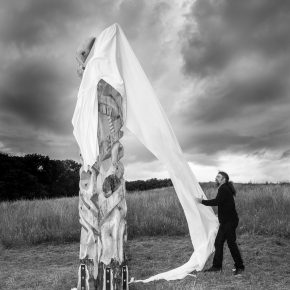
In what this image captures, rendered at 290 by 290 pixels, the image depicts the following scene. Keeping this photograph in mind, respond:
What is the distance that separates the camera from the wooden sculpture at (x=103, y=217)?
16.9 ft

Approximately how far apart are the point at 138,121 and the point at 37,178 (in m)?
18.2

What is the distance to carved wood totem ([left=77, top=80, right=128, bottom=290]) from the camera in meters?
5.15

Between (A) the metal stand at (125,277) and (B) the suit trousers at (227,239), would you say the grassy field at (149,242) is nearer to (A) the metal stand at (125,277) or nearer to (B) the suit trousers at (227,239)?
(B) the suit trousers at (227,239)

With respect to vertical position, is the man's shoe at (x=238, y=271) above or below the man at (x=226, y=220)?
below

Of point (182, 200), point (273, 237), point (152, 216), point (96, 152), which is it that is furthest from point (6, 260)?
point (273, 237)

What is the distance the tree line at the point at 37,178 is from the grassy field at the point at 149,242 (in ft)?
28.7

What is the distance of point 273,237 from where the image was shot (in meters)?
10.4

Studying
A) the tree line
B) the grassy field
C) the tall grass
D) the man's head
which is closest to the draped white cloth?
the man's head

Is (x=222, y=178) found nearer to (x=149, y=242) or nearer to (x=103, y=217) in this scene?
(x=103, y=217)

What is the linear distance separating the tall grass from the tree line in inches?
354

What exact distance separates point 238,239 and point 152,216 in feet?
8.56

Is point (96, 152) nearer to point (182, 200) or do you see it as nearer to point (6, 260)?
point (182, 200)

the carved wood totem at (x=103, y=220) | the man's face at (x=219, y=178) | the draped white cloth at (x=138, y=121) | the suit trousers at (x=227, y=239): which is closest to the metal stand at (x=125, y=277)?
the carved wood totem at (x=103, y=220)

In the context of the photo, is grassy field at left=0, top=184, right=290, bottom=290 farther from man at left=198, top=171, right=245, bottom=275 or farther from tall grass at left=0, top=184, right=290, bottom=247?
man at left=198, top=171, right=245, bottom=275
